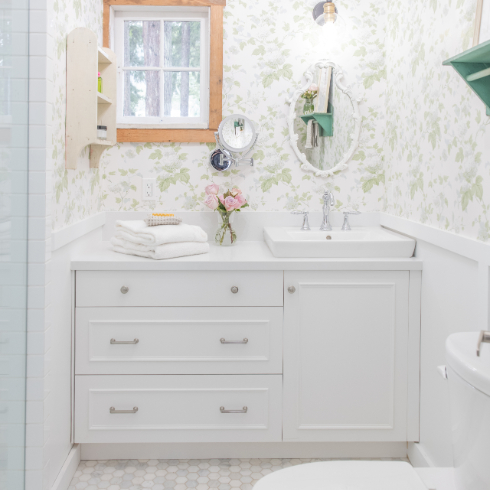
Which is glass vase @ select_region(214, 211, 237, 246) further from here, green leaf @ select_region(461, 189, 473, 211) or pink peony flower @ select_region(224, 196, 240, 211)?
green leaf @ select_region(461, 189, 473, 211)

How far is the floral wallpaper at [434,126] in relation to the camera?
164 cm

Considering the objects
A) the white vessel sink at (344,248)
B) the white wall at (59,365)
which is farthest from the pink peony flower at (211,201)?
the white wall at (59,365)

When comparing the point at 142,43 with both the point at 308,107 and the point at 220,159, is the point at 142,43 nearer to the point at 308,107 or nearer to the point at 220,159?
the point at 220,159

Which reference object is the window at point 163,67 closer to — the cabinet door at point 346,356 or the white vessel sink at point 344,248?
the white vessel sink at point 344,248

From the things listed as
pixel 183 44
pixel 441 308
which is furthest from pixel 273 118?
pixel 441 308

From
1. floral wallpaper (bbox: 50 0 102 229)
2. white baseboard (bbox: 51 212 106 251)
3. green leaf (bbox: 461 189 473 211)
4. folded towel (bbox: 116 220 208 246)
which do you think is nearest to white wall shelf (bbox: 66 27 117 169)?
floral wallpaper (bbox: 50 0 102 229)

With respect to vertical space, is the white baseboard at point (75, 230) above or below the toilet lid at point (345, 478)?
above

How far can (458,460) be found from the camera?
3.70ft

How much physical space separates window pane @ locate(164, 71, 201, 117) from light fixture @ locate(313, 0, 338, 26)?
2.06 feet

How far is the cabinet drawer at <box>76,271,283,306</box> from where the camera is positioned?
2.05 metres

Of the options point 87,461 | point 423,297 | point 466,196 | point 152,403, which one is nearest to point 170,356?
point 152,403

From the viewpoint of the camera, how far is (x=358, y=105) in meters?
2.60

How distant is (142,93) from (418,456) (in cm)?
203

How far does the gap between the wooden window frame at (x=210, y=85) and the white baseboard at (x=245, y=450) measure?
4.49 ft
